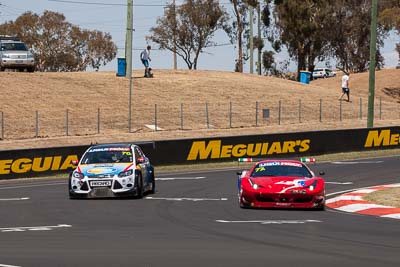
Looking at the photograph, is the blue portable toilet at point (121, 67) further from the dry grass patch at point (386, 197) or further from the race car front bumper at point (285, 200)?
the race car front bumper at point (285, 200)

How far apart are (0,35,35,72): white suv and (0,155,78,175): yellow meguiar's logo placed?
2395cm

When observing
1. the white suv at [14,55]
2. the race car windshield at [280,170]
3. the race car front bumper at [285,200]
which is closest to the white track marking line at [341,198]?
the race car windshield at [280,170]

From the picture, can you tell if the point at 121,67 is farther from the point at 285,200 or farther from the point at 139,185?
the point at 285,200

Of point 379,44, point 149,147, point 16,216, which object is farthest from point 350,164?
point 379,44

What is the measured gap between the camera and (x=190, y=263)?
11.6 meters

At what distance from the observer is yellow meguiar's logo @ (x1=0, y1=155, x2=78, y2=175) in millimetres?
32188

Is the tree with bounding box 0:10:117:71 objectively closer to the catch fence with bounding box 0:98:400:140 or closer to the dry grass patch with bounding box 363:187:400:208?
the catch fence with bounding box 0:98:400:140

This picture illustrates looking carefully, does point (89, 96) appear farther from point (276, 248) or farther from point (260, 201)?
point (276, 248)

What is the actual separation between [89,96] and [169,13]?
47.0 m

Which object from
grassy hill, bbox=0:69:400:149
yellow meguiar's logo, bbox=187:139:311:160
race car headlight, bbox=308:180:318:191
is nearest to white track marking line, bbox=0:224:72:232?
race car headlight, bbox=308:180:318:191

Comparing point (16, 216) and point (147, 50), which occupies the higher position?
point (147, 50)

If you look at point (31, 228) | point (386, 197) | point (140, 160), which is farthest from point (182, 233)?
point (386, 197)

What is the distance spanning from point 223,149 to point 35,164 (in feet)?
26.9

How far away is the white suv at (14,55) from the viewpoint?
56.3 meters
